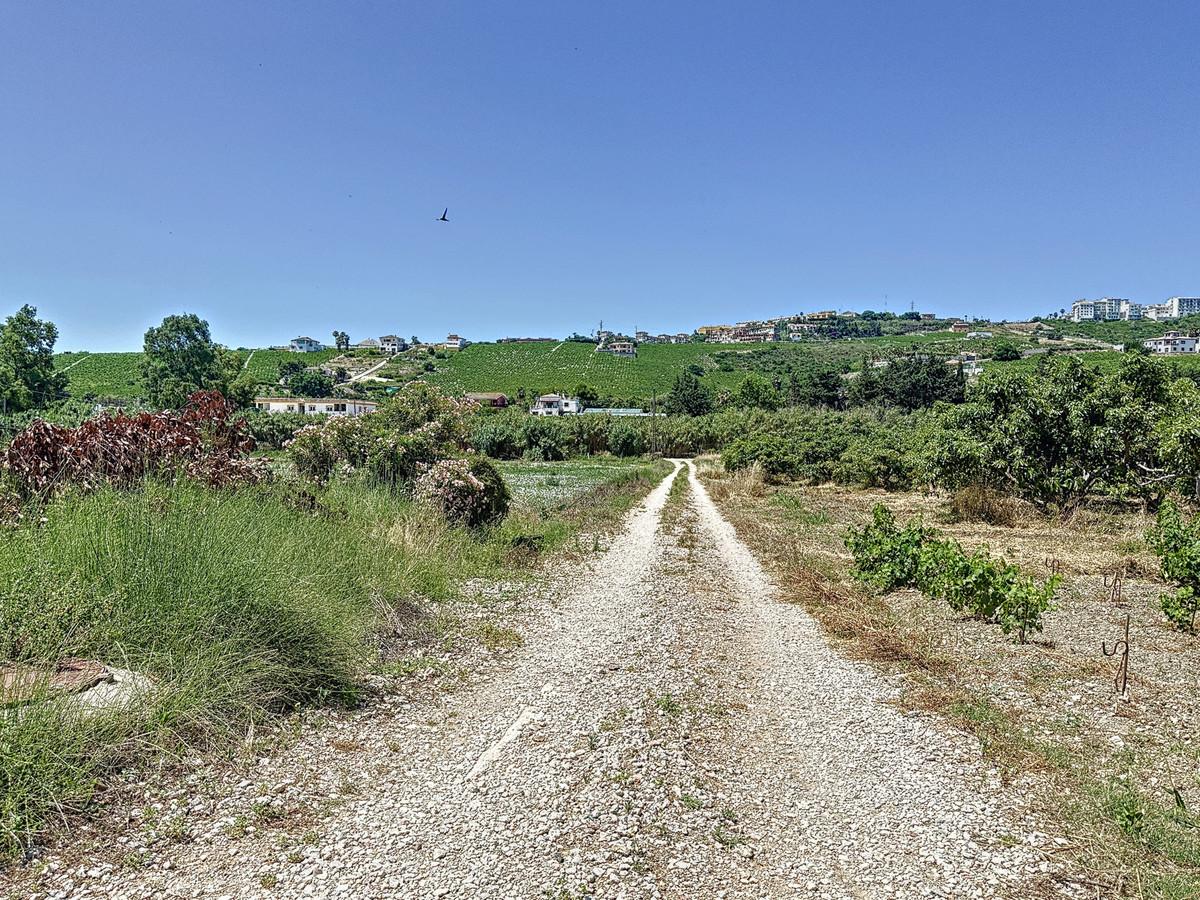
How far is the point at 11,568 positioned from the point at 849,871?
6.41 metres

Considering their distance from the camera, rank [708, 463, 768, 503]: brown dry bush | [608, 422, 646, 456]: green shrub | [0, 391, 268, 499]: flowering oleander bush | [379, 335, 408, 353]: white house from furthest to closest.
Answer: [379, 335, 408, 353]: white house, [608, 422, 646, 456]: green shrub, [708, 463, 768, 503]: brown dry bush, [0, 391, 268, 499]: flowering oleander bush

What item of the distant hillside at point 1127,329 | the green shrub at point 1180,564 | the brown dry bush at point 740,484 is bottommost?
the brown dry bush at point 740,484

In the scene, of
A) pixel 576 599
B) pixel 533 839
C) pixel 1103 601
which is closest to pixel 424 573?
pixel 576 599

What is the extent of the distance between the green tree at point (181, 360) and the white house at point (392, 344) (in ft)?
270

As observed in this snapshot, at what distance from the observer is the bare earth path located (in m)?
3.83

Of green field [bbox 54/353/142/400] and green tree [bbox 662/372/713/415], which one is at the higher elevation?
green field [bbox 54/353/142/400]

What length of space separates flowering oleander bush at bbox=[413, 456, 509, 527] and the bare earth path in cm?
644

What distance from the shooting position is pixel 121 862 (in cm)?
379

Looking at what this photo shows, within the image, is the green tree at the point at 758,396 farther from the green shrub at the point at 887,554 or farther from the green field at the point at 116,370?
the green shrub at the point at 887,554

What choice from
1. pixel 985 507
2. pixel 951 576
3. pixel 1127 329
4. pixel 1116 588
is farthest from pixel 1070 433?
pixel 1127 329

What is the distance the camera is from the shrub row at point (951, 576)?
871 centimetres

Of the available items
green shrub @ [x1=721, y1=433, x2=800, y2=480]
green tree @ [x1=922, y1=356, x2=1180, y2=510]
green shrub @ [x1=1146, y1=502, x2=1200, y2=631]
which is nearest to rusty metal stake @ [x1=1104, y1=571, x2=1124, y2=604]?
green shrub @ [x1=1146, y1=502, x2=1200, y2=631]

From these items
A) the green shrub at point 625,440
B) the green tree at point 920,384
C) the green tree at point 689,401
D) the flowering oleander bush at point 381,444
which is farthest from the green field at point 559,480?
the green tree at point 920,384

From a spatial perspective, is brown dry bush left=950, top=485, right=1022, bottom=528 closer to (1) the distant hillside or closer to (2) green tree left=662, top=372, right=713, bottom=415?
(2) green tree left=662, top=372, right=713, bottom=415
